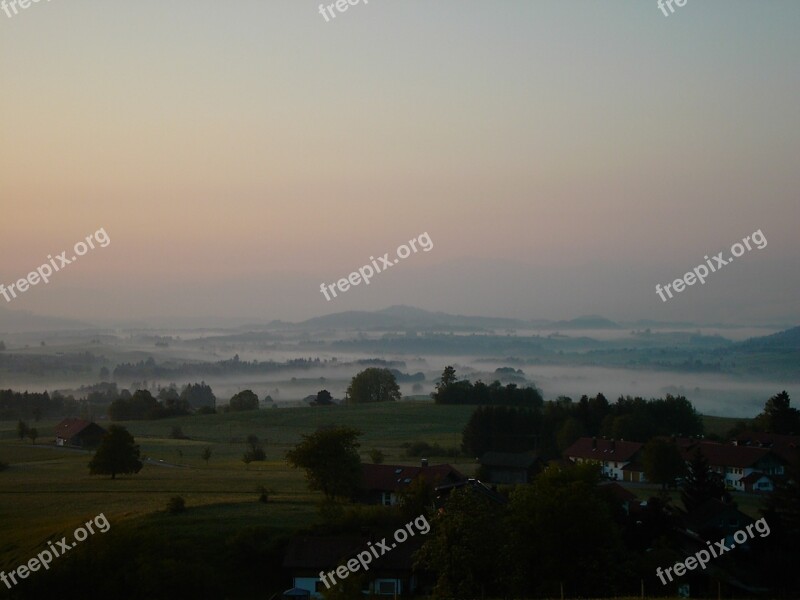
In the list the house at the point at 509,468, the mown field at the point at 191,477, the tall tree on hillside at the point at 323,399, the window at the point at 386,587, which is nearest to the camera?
the window at the point at 386,587

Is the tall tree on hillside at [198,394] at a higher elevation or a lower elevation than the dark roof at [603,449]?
higher

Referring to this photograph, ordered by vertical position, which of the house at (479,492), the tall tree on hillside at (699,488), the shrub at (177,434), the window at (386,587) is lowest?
the tall tree on hillside at (699,488)

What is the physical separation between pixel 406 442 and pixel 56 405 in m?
76.1

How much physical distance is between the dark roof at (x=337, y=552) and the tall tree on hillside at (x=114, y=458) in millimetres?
24802

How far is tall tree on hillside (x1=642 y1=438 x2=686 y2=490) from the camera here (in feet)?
206

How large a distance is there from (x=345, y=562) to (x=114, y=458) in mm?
28345

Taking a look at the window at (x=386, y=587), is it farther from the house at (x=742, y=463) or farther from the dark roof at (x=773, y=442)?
the dark roof at (x=773, y=442)

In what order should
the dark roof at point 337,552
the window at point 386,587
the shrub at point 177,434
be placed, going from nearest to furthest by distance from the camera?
the window at point 386,587 < the dark roof at point 337,552 < the shrub at point 177,434

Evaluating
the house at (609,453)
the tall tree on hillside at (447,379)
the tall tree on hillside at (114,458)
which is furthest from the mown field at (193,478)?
the tall tree on hillside at (447,379)

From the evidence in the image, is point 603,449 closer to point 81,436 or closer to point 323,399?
point 81,436

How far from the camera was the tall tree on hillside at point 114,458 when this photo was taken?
57.6m

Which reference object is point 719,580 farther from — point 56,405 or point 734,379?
point 734,379

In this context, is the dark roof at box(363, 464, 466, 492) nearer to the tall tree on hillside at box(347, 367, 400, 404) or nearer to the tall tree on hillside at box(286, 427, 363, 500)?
the tall tree on hillside at box(286, 427, 363, 500)

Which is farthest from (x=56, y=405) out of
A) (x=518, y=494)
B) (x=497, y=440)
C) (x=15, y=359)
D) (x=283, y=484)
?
(x=518, y=494)
